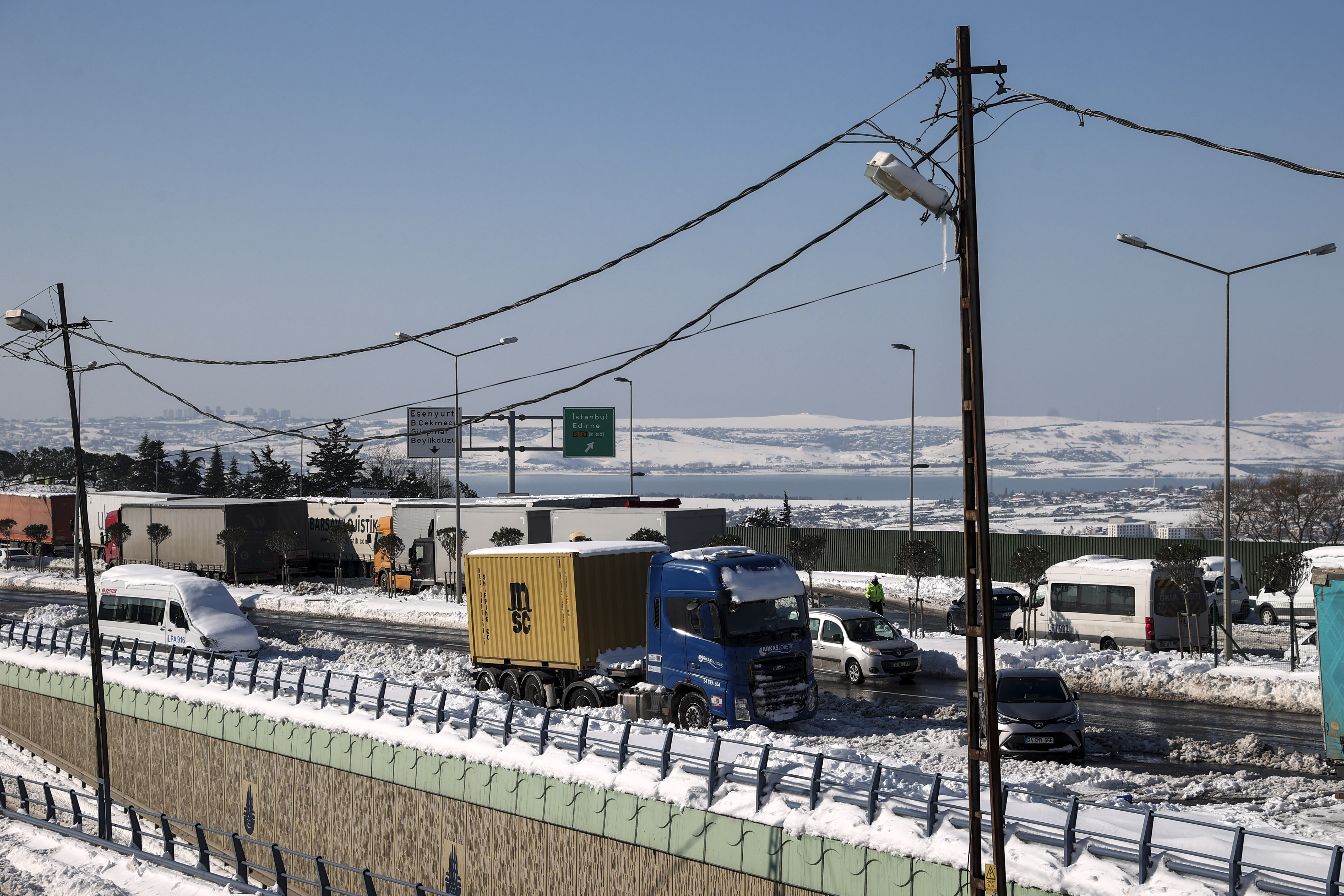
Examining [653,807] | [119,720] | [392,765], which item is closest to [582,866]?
[653,807]

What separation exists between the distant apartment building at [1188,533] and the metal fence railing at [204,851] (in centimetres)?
6626

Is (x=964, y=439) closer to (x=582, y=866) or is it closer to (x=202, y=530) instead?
(x=582, y=866)

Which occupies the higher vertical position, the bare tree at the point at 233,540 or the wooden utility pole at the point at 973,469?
the wooden utility pole at the point at 973,469

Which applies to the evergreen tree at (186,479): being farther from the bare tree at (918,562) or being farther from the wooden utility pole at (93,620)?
the wooden utility pole at (93,620)

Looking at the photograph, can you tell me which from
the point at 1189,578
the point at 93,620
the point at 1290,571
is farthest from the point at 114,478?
the point at 1290,571

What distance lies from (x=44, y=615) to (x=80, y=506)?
25782 millimetres

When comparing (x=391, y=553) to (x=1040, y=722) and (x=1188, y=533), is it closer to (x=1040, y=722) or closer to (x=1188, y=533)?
(x=1040, y=722)

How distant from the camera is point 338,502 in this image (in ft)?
194

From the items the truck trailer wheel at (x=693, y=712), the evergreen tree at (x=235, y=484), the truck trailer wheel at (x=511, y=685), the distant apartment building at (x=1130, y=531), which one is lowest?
the distant apartment building at (x=1130, y=531)

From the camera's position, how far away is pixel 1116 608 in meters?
31.3

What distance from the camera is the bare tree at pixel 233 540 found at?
55.2m

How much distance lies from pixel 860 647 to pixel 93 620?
1830 centimetres

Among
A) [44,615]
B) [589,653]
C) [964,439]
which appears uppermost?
[964,439]

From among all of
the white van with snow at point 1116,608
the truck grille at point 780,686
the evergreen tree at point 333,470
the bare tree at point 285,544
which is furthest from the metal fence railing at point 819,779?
the evergreen tree at point 333,470
